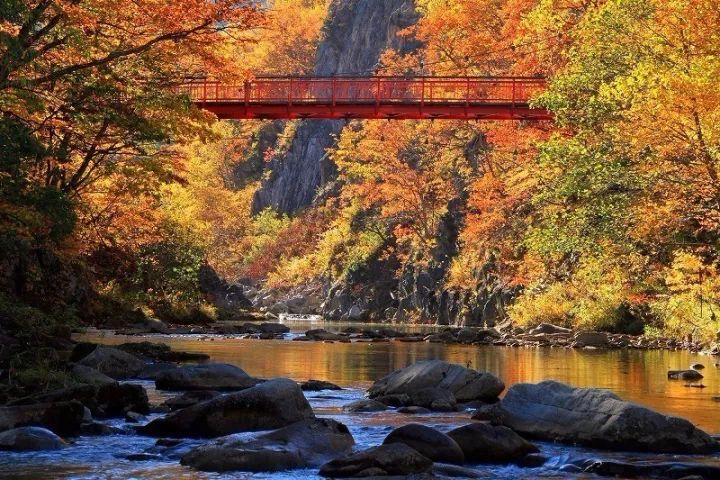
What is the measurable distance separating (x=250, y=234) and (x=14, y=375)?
60.5m

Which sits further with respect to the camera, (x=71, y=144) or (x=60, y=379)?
(x=71, y=144)

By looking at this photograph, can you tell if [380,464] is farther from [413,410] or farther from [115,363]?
[115,363]

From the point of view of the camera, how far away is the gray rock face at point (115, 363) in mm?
14930

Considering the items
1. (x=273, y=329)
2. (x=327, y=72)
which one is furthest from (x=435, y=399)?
(x=327, y=72)

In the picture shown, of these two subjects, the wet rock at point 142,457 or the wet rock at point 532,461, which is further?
the wet rock at point 532,461

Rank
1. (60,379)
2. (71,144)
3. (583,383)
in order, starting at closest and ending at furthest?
1. (60,379)
2. (583,383)
3. (71,144)

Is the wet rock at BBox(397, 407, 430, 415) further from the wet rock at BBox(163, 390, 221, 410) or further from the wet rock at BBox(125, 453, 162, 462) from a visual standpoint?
the wet rock at BBox(125, 453, 162, 462)

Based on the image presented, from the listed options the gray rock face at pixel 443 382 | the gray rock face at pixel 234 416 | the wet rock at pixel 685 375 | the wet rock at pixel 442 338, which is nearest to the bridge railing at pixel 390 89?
the wet rock at pixel 442 338

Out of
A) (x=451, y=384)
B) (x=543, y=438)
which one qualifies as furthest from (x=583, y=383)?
(x=543, y=438)

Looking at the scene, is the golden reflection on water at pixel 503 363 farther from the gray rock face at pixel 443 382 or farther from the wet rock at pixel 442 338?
the gray rock face at pixel 443 382

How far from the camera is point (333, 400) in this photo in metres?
13.1

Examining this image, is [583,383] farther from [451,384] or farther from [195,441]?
[195,441]

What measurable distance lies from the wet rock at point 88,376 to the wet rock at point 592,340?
15.2 meters

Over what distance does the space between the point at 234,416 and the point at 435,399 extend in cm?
335
